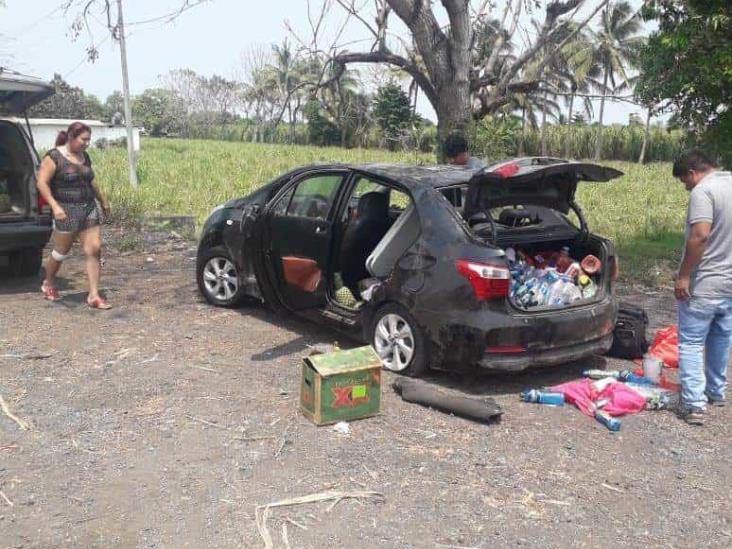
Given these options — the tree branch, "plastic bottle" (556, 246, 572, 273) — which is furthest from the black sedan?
the tree branch

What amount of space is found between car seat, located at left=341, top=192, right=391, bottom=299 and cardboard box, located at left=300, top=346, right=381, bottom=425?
4.92 feet

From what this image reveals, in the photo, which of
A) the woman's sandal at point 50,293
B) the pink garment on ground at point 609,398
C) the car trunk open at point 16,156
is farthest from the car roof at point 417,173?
the car trunk open at point 16,156

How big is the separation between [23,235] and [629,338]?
6.07 meters

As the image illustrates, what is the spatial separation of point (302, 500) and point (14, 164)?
6.38 meters

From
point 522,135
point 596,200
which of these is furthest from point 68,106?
point 596,200

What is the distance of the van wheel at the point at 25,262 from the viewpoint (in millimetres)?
8836

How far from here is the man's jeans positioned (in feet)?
16.2

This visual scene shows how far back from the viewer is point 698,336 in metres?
5.00

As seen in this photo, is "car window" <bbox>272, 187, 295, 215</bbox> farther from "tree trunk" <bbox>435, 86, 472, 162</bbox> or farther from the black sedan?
"tree trunk" <bbox>435, 86, 472, 162</bbox>

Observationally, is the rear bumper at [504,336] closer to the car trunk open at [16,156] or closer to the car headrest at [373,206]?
the car headrest at [373,206]

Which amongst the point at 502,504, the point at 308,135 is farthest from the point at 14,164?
the point at 308,135

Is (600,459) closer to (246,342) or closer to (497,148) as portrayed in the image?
(246,342)

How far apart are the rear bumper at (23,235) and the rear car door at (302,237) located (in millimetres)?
2833

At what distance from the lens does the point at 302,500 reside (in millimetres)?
3795
